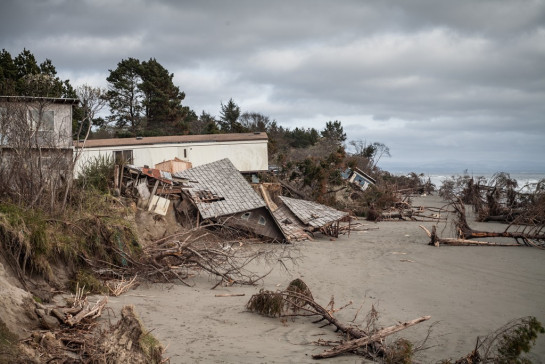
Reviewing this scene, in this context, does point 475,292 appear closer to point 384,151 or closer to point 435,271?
point 435,271

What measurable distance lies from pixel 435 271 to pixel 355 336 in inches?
302

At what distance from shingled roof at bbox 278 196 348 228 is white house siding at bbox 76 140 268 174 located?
401 inches

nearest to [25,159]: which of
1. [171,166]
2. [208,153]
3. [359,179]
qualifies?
[171,166]

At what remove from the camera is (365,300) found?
11078mm

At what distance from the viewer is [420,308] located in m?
10.5

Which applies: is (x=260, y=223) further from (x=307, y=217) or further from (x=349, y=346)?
(x=349, y=346)

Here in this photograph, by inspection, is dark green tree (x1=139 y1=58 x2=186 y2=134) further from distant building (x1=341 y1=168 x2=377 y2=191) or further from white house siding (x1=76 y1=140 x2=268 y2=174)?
distant building (x1=341 y1=168 x2=377 y2=191)

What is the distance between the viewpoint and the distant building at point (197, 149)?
31469mm

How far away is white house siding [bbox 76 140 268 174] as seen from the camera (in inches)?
1244

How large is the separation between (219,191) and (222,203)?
3.42 ft

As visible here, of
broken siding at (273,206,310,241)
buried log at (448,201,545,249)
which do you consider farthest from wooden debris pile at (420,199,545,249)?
broken siding at (273,206,310,241)

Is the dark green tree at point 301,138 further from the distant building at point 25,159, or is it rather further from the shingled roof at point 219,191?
the distant building at point 25,159

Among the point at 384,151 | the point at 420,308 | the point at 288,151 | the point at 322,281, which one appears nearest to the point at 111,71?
the point at 288,151

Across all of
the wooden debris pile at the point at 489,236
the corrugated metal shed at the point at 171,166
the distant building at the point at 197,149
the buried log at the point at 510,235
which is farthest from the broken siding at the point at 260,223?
the distant building at the point at 197,149
